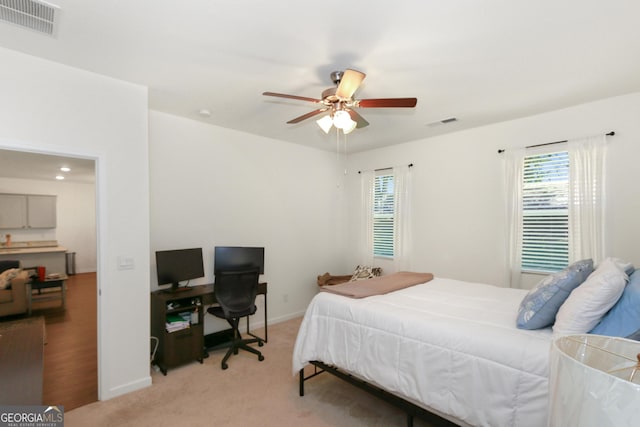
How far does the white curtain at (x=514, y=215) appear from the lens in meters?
3.73

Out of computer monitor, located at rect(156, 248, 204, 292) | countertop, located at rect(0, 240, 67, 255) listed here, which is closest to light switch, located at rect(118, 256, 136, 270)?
computer monitor, located at rect(156, 248, 204, 292)

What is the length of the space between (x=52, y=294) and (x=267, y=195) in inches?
187

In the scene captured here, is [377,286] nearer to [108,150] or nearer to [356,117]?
[356,117]

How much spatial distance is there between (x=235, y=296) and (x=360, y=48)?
2686mm

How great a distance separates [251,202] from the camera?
4.50 metres

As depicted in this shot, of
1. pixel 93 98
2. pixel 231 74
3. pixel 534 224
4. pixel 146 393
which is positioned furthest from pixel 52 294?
pixel 534 224

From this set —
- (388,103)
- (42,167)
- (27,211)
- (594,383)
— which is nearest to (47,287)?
(42,167)

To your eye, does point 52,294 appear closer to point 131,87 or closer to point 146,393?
point 146,393

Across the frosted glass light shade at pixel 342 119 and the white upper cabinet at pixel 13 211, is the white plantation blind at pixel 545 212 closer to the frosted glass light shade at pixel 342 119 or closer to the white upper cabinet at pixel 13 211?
the frosted glass light shade at pixel 342 119

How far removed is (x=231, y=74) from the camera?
106 inches

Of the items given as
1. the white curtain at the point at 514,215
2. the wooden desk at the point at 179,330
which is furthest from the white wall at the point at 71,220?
the white curtain at the point at 514,215

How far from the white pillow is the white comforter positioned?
0.53ft

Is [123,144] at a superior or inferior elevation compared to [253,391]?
superior

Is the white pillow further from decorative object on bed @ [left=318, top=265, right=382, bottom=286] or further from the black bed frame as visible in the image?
decorative object on bed @ [left=318, top=265, right=382, bottom=286]
